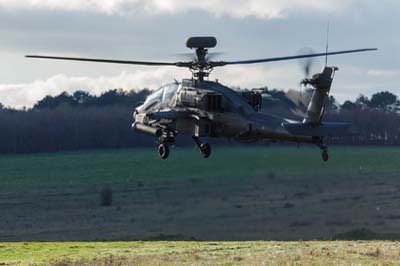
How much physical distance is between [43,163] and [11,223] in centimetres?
1140

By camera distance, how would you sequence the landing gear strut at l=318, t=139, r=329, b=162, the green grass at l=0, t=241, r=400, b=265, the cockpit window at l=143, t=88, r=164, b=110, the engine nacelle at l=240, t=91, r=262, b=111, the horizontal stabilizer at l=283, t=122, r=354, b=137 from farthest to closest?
the green grass at l=0, t=241, r=400, b=265, the cockpit window at l=143, t=88, r=164, b=110, the engine nacelle at l=240, t=91, r=262, b=111, the horizontal stabilizer at l=283, t=122, r=354, b=137, the landing gear strut at l=318, t=139, r=329, b=162

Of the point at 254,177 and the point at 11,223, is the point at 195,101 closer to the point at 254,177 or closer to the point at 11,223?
the point at 254,177

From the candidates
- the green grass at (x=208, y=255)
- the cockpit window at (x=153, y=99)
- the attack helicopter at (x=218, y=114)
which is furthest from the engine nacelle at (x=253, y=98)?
the green grass at (x=208, y=255)

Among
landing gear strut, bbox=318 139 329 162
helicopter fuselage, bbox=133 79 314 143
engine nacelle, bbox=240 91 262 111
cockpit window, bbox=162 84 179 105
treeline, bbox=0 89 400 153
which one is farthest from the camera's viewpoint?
treeline, bbox=0 89 400 153

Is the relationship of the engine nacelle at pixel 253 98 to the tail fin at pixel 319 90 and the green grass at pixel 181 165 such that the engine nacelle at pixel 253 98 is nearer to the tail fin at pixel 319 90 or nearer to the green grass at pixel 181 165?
the tail fin at pixel 319 90

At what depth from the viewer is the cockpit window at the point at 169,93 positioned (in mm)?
35812

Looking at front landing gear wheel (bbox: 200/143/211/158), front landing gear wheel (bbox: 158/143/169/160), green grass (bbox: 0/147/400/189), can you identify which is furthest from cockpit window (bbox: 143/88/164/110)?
green grass (bbox: 0/147/400/189)

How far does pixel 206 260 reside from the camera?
49.7m

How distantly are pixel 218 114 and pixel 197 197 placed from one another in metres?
58.8

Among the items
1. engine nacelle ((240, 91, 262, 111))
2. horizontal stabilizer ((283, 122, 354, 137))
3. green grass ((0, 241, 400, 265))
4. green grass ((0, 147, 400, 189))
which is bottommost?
green grass ((0, 241, 400, 265))

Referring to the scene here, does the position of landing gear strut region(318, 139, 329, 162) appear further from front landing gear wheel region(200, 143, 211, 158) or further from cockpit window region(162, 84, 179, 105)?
cockpit window region(162, 84, 179, 105)

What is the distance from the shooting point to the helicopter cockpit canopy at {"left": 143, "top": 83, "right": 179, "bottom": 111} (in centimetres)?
3588

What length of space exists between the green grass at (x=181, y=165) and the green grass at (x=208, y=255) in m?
12.4

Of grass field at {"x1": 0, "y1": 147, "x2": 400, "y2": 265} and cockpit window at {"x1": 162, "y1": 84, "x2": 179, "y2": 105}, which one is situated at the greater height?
cockpit window at {"x1": 162, "y1": 84, "x2": 179, "y2": 105}
